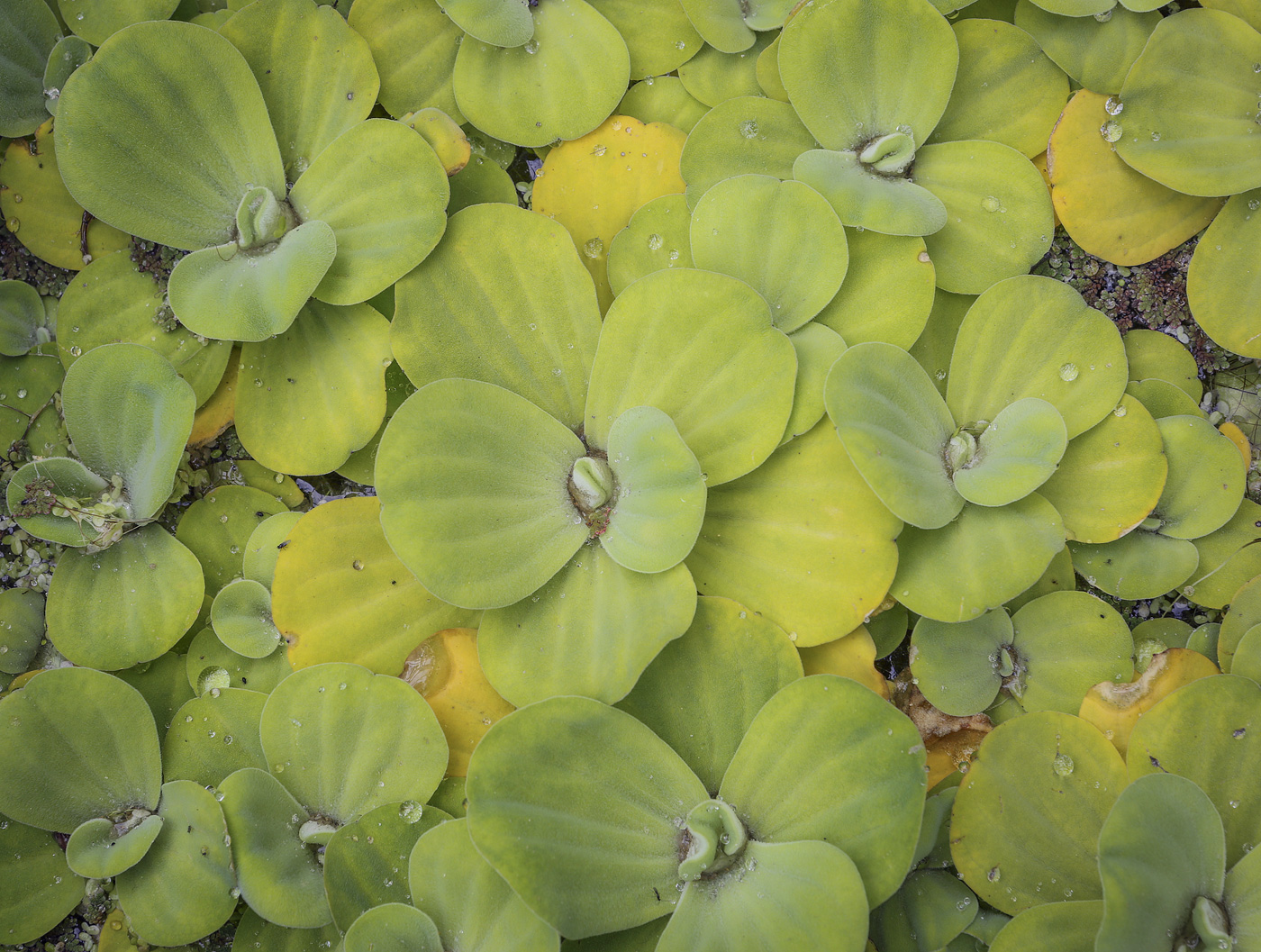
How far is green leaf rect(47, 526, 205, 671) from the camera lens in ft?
4.52

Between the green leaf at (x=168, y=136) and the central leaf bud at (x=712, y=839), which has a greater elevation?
the green leaf at (x=168, y=136)

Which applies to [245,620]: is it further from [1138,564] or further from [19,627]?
[1138,564]

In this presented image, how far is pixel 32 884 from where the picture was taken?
1.30 meters

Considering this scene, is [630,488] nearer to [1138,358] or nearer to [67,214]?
[1138,358]

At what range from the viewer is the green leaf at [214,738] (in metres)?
1.33

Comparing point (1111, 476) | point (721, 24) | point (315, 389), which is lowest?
point (1111, 476)

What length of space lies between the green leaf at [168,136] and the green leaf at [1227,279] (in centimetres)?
161

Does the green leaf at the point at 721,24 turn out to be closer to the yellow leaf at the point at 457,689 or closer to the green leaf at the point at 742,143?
the green leaf at the point at 742,143

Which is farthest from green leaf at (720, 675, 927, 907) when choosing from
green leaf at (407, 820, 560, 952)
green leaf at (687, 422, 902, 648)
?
green leaf at (407, 820, 560, 952)

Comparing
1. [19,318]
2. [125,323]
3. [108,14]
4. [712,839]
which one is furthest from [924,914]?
[108,14]

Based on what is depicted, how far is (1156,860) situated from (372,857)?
1090 millimetres

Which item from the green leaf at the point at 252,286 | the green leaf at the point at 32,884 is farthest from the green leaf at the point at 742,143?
the green leaf at the point at 32,884

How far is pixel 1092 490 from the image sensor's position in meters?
1.37

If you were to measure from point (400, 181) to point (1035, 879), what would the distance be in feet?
4.76
